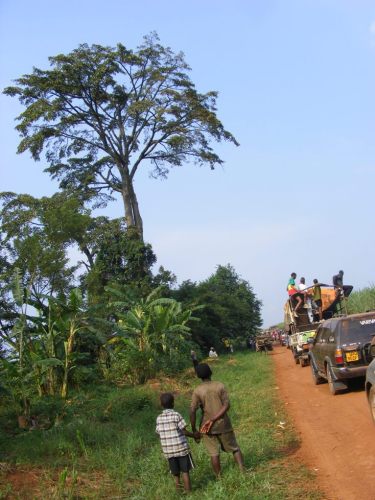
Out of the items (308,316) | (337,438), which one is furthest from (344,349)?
(308,316)

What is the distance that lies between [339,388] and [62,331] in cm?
696

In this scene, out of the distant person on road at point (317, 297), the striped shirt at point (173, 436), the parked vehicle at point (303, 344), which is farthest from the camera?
the distant person on road at point (317, 297)

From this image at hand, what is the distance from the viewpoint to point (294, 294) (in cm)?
2030

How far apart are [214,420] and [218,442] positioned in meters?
0.39

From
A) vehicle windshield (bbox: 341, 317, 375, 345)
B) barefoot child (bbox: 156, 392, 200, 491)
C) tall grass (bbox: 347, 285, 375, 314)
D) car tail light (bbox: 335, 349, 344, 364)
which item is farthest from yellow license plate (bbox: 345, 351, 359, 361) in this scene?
tall grass (bbox: 347, 285, 375, 314)

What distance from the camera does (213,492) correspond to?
5898 millimetres

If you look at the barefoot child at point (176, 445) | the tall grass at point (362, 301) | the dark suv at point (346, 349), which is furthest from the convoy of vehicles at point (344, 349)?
the tall grass at point (362, 301)

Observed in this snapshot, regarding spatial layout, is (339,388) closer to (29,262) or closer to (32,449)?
(32,449)

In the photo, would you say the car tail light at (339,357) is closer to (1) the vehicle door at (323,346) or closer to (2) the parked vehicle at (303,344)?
(1) the vehicle door at (323,346)

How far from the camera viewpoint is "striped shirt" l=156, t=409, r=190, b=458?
6.24 m

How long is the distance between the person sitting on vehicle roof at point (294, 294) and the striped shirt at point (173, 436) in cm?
1421

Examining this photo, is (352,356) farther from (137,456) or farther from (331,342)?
(137,456)

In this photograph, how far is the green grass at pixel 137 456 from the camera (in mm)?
6285

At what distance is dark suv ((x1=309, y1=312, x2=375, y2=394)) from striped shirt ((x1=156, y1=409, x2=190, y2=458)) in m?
5.63
